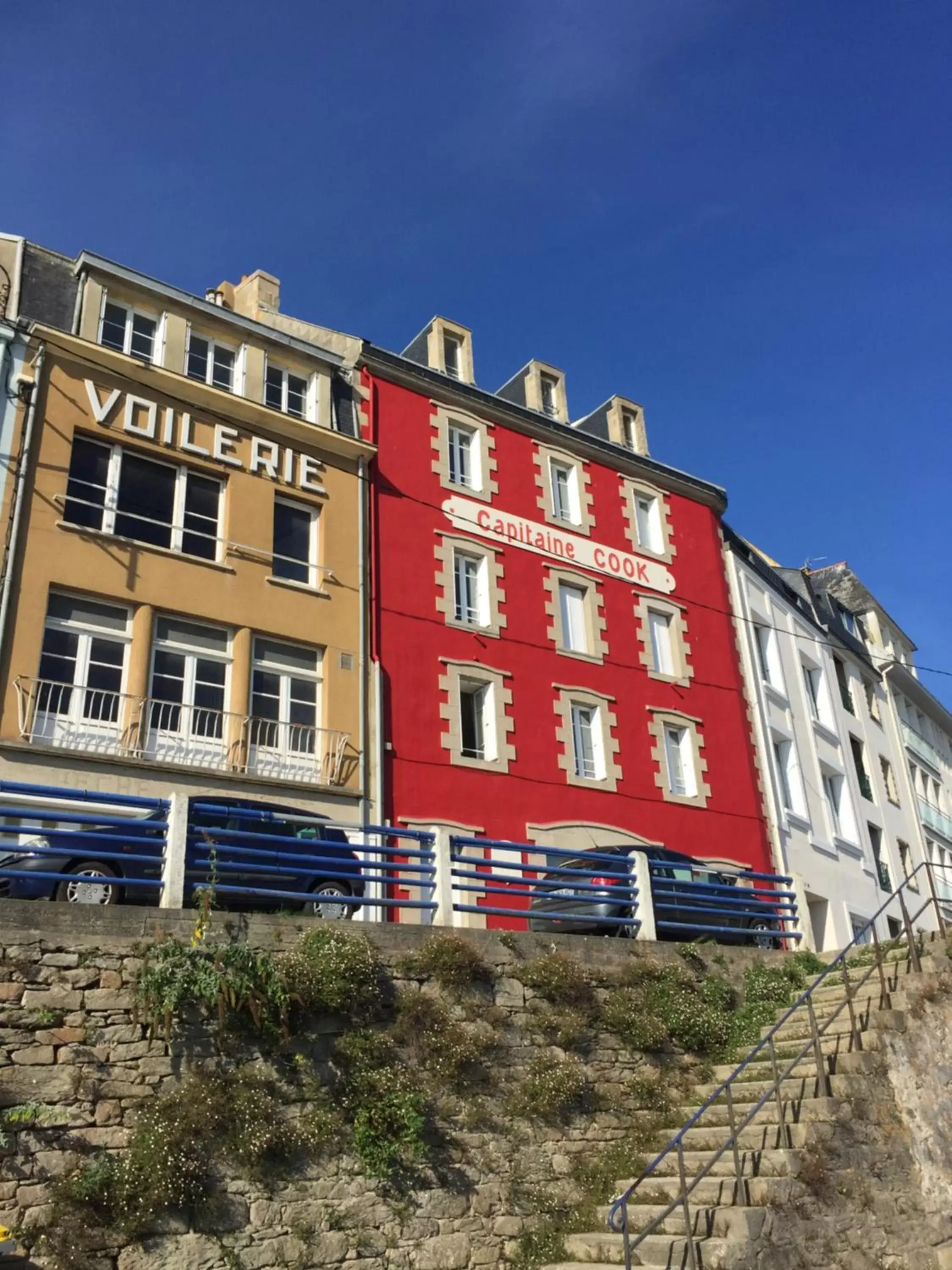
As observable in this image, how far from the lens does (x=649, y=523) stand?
947 inches

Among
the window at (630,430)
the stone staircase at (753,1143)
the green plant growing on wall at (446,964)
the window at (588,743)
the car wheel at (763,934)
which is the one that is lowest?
the stone staircase at (753,1143)

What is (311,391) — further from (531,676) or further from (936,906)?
(936,906)

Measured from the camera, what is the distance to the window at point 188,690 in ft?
51.5

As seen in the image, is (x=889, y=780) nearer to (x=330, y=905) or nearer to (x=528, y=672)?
(x=528, y=672)

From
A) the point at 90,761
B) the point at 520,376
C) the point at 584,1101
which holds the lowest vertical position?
the point at 584,1101

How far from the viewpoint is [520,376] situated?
24344mm

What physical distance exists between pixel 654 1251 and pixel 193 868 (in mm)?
4834

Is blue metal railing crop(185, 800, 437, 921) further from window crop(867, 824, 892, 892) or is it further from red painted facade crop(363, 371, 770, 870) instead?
window crop(867, 824, 892, 892)

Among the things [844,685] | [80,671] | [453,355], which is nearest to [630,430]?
[453,355]

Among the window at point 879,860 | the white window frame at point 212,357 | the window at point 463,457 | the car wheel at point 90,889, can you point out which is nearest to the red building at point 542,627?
the window at point 463,457

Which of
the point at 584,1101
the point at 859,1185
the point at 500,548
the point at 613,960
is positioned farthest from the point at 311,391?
the point at 859,1185

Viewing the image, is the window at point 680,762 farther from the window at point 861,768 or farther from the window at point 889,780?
the window at point 889,780

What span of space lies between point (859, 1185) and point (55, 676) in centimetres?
1126

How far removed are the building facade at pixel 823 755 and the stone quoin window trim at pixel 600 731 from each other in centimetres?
419
